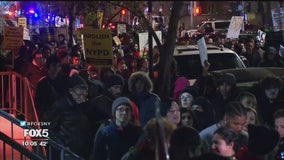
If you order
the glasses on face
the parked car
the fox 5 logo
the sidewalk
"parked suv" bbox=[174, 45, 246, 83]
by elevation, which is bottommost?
the sidewalk

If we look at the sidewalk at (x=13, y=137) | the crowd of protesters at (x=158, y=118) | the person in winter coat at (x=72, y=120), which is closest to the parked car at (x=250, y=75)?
the crowd of protesters at (x=158, y=118)

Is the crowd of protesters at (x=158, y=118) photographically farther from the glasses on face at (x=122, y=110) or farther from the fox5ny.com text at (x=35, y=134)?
the fox5ny.com text at (x=35, y=134)

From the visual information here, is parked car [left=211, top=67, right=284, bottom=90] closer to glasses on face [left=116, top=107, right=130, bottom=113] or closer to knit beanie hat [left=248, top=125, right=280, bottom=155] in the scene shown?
glasses on face [left=116, top=107, right=130, bottom=113]

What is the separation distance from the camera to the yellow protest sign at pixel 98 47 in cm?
988

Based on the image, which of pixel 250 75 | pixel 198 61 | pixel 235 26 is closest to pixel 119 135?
pixel 250 75

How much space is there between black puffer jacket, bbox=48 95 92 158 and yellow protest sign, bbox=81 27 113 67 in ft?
9.17

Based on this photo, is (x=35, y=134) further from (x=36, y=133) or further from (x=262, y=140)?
(x=262, y=140)

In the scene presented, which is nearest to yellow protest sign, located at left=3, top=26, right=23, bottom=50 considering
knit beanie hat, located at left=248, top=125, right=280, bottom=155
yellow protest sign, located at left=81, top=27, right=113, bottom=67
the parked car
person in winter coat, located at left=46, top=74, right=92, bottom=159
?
A: yellow protest sign, located at left=81, top=27, right=113, bottom=67

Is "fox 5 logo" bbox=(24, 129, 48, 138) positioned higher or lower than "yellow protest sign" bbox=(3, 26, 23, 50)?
lower

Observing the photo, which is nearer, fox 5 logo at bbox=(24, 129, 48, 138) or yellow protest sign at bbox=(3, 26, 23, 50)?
fox 5 logo at bbox=(24, 129, 48, 138)


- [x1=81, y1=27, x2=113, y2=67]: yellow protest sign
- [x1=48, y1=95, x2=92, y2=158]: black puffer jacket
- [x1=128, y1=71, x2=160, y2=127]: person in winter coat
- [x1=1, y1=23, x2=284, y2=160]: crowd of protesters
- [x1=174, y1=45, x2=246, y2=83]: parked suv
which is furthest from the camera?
[x1=174, y1=45, x2=246, y2=83]: parked suv

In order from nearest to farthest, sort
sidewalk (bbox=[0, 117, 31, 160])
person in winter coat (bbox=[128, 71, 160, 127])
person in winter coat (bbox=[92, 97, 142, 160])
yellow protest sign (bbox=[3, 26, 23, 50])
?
person in winter coat (bbox=[92, 97, 142, 160]) → person in winter coat (bbox=[128, 71, 160, 127]) → sidewalk (bbox=[0, 117, 31, 160]) → yellow protest sign (bbox=[3, 26, 23, 50])

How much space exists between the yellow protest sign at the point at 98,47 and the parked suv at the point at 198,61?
207 centimetres

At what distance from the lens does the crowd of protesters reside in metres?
4.75
